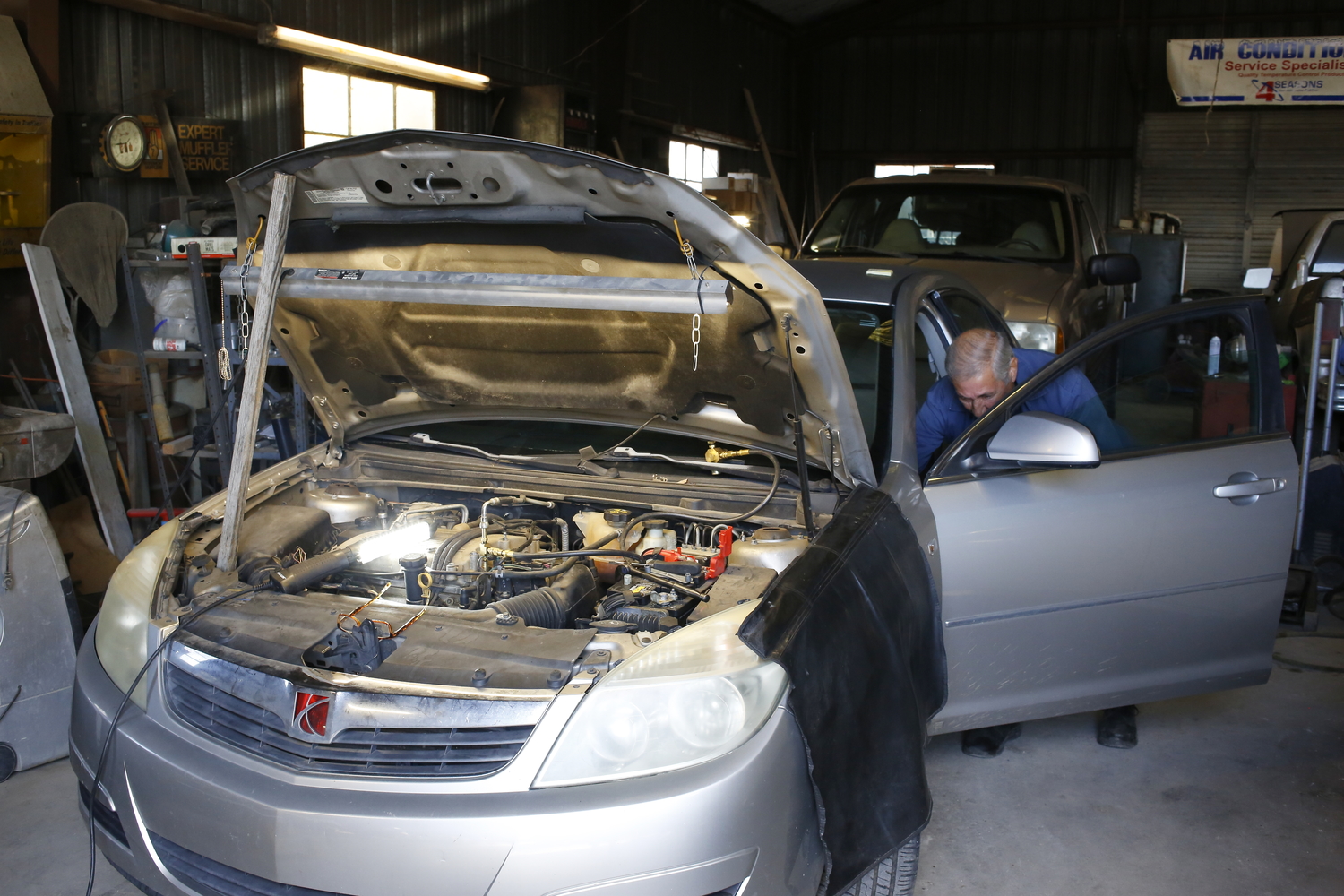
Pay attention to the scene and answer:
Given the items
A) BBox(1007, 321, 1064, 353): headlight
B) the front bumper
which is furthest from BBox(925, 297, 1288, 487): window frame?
BBox(1007, 321, 1064, 353): headlight

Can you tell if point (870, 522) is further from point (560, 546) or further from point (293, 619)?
point (293, 619)

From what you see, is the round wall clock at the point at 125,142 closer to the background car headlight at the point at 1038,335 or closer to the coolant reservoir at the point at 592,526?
the coolant reservoir at the point at 592,526

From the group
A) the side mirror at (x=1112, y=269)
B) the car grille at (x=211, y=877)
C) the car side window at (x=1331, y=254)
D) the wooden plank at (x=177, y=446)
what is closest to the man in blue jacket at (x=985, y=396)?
the car grille at (x=211, y=877)

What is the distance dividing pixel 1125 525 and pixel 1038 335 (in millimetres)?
2672

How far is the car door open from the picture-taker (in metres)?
2.71

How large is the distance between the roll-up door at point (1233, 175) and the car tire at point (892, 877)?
14.6 meters

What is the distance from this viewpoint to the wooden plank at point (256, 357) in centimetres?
251

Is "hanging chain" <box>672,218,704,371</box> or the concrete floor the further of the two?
the concrete floor

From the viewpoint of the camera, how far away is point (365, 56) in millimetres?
7734

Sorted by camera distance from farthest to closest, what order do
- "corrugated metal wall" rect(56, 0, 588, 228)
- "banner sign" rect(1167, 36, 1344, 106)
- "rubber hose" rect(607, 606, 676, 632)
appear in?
"banner sign" rect(1167, 36, 1344, 106)
"corrugated metal wall" rect(56, 0, 588, 228)
"rubber hose" rect(607, 606, 676, 632)

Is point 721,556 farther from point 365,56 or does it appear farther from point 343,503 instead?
point 365,56

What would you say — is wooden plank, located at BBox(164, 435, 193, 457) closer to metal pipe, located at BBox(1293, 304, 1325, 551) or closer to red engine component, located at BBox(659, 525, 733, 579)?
red engine component, located at BBox(659, 525, 733, 579)

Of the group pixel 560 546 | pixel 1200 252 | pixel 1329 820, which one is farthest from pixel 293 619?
pixel 1200 252

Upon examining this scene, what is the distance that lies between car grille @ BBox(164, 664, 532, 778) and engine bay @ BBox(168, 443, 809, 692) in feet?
0.32
